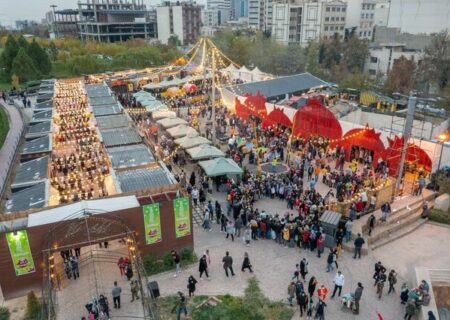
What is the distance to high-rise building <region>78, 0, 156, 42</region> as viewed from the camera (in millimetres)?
85812

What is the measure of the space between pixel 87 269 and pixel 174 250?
2943mm

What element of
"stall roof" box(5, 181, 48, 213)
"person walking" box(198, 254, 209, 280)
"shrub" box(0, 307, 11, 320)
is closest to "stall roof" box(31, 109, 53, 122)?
"stall roof" box(5, 181, 48, 213)

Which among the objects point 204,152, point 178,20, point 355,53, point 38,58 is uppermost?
point 178,20

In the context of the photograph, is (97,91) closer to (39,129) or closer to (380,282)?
(39,129)

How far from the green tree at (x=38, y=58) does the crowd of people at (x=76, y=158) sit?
26.6 meters

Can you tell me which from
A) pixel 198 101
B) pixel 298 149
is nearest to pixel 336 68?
pixel 198 101

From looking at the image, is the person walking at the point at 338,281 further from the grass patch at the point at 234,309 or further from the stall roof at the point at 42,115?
the stall roof at the point at 42,115

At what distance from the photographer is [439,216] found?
1617 cm

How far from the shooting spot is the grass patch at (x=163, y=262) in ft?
42.3

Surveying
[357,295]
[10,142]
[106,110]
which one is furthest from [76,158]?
[357,295]

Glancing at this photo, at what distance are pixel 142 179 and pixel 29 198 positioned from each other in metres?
3.99

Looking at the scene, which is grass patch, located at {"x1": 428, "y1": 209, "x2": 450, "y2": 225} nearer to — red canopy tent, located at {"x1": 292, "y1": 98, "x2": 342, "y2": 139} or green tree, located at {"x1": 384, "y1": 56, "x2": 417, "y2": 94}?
red canopy tent, located at {"x1": 292, "y1": 98, "x2": 342, "y2": 139}

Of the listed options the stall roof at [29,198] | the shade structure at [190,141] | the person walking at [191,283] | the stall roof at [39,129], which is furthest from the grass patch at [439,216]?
the stall roof at [39,129]

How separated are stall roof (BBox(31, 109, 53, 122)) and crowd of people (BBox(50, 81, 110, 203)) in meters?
0.44
